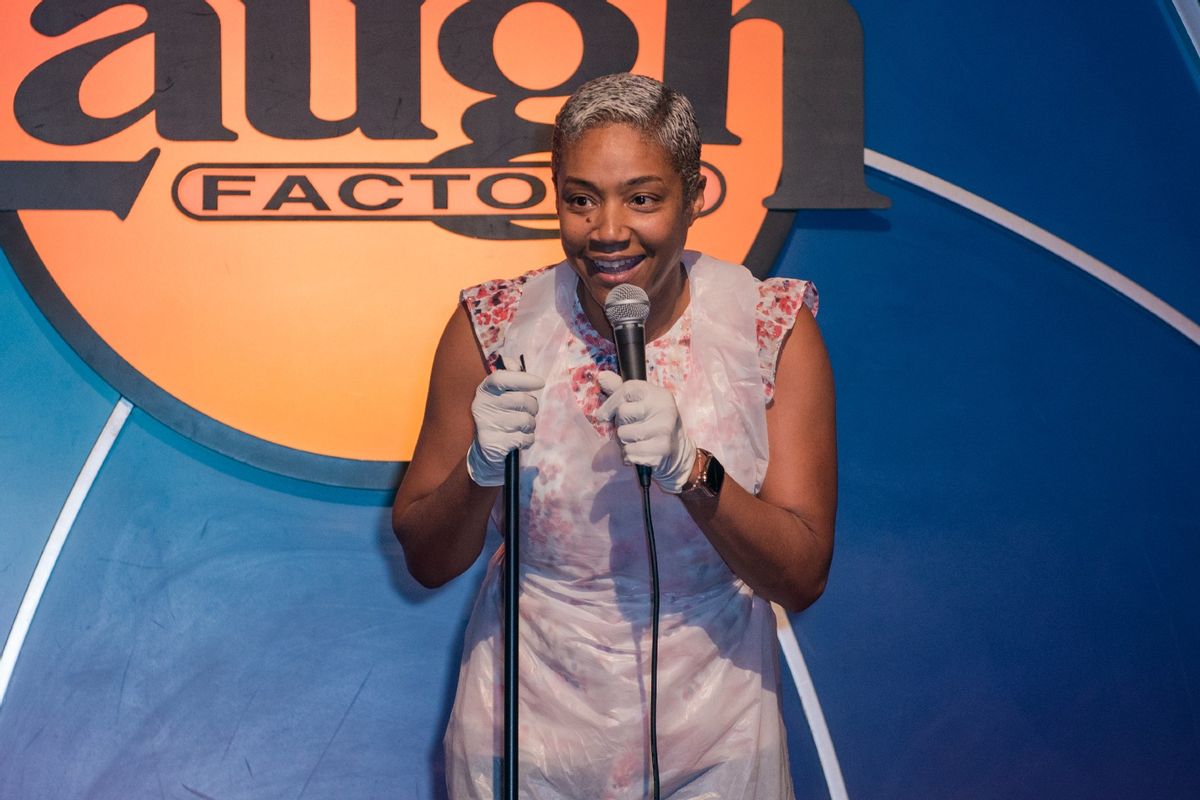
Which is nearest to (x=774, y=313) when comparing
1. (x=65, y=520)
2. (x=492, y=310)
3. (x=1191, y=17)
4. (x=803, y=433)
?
(x=803, y=433)

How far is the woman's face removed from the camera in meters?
1.54

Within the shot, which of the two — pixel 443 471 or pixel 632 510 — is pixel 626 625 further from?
pixel 443 471

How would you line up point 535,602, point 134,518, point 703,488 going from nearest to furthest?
point 703,488
point 535,602
point 134,518

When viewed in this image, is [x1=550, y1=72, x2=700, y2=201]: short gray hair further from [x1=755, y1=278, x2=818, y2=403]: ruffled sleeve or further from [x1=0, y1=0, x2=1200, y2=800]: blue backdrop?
[x1=0, y1=0, x2=1200, y2=800]: blue backdrop

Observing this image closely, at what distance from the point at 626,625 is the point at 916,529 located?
2.89 ft

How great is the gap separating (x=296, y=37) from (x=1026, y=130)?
1.34 metres

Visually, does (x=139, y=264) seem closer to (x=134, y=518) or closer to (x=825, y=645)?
(x=134, y=518)

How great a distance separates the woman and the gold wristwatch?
0.08 m

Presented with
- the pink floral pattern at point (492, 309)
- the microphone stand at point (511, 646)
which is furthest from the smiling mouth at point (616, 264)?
the microphone stand at point (511, 646)

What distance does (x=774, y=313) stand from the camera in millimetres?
1710

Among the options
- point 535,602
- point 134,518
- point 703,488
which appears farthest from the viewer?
point 134,518

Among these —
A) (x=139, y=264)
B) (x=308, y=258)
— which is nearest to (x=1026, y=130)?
(x=308, y=258)

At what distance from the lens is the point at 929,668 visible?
231 cm

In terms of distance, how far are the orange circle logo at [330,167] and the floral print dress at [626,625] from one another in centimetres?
67
